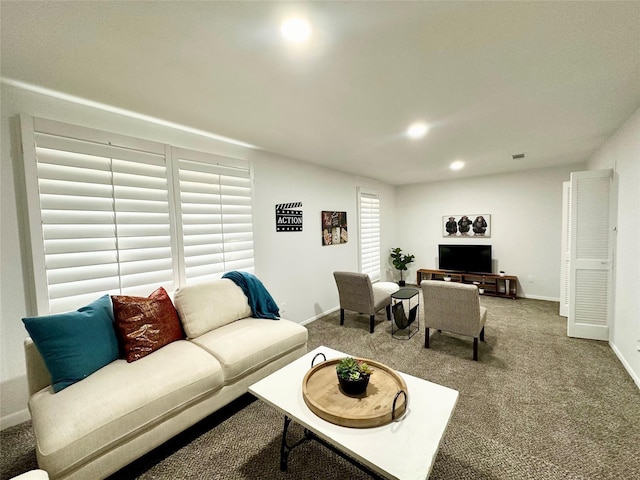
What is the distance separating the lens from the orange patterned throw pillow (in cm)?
191

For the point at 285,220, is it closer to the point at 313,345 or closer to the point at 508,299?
the point at 313,345

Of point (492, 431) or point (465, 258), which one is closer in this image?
point (492, 431)

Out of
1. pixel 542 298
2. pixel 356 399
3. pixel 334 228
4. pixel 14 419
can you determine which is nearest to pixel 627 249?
pixel 542 298

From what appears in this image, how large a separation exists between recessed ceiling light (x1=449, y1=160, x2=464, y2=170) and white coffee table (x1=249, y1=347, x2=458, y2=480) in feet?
12.1

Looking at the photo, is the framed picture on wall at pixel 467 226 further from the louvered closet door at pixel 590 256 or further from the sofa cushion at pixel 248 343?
Result: the sofa cushion at pixel 248 343

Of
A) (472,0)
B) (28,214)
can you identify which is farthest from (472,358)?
(28,214)

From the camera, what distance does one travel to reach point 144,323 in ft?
6.59

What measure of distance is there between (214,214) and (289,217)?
109cm

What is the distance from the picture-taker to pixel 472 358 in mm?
2801

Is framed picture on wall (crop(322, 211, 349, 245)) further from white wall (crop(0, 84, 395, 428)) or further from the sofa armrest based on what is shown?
the sofa armrest

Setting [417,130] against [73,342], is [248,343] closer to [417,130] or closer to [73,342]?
[73,342]

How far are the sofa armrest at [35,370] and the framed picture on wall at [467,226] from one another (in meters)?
6.35

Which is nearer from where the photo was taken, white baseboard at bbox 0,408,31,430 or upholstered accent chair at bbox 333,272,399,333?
white baseboard at bbox 0,408,31,430

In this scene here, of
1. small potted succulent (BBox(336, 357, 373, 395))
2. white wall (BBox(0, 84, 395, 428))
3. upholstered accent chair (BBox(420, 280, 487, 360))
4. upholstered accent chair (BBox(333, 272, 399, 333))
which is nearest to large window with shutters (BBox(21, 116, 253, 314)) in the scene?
white wall (BBox(0, 84, 395, 428))
